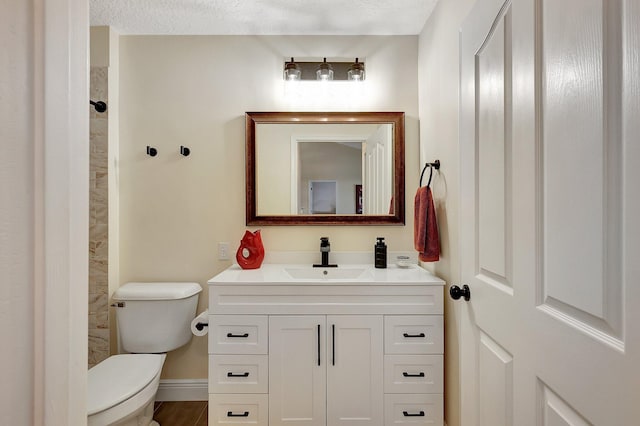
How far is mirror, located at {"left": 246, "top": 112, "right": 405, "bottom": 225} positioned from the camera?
7.36 feet

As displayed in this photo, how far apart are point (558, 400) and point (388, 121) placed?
1.83m

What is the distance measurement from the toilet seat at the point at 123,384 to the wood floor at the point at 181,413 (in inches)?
17.6

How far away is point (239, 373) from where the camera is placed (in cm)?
170

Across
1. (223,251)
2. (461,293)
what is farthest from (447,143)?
(223,251)

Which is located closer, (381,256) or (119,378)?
(119,378)

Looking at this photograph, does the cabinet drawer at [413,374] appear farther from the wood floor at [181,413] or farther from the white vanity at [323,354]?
the wood floor at [181,413]

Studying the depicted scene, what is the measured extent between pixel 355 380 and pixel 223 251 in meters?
1.16

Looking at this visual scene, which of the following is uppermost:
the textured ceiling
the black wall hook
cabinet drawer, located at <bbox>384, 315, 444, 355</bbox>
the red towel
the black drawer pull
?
the textured ceiling

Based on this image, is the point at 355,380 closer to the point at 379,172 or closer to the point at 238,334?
the point at 238,334

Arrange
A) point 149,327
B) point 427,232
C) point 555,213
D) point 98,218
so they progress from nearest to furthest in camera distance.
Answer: point 555,213, point 427,232, point 149,327, point 98,218

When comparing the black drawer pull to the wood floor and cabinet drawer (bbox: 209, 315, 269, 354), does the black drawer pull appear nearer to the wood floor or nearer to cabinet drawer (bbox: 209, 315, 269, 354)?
cabinet drawer (bbox: 209, 315, 269, 354)

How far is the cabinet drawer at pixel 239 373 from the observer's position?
1.70m

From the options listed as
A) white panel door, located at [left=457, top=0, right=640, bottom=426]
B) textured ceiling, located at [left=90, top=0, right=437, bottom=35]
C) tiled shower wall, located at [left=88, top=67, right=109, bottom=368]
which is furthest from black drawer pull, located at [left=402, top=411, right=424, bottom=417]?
textured ceiling, located at [left=90, top=0, right=437, bottom=35]

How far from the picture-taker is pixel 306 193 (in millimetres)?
2252
